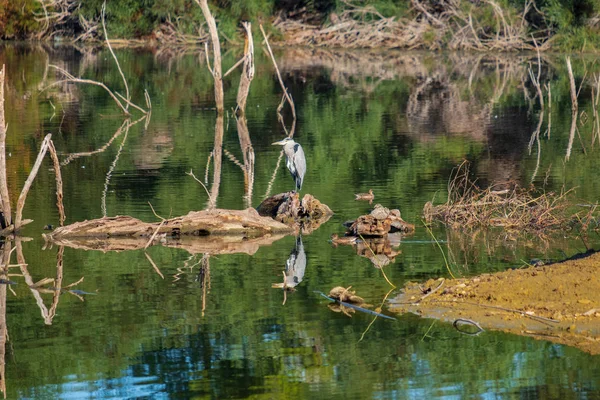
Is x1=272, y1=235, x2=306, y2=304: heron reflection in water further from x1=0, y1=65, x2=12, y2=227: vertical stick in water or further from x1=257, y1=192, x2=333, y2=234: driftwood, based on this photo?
x1=0, y1=65, x2=12, y2=227: vertical stick in water

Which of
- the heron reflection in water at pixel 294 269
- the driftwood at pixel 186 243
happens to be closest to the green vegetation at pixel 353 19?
the driftwood at pixel 186 243

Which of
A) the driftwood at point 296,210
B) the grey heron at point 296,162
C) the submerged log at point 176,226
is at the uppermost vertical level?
the grey heron at point 296,162

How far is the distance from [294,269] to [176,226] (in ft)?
6.69

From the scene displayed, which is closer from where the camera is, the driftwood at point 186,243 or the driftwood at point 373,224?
the driftwood at point 186,243

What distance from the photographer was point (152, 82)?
38.1 meters

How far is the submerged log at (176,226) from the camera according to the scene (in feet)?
46.2

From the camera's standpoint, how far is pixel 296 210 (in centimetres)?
1526

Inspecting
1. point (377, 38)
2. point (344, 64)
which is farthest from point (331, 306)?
point (377, 38)

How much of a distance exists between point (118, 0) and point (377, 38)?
13043 millimetres

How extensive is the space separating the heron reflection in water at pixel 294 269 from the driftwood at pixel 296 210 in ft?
3.56

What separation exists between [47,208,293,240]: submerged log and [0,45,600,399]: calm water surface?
1.38 feet

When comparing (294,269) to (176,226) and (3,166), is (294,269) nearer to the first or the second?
(176,226)

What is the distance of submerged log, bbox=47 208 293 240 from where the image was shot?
1409cm

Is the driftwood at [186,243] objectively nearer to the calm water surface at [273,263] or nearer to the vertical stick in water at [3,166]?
the calm water surface at [273,263]
